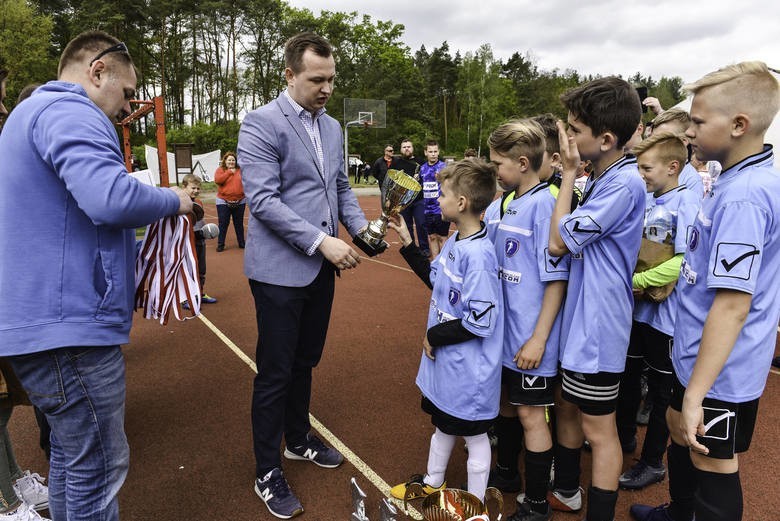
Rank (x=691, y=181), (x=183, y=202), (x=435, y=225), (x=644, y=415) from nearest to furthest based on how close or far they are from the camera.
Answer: (x=183, y=202), (x=691, y=181), (x=644, y=415), (x=435, y=225)

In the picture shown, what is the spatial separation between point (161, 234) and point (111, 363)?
0.67m

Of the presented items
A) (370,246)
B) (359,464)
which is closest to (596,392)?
(370,246)

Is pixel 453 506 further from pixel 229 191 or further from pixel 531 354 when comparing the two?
pixel 229 191

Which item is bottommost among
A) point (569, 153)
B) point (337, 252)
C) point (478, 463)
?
point (478, 463)

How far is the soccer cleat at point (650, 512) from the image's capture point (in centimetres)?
245

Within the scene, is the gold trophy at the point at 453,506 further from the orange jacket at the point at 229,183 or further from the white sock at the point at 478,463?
the orange jacket at the point at 229,183

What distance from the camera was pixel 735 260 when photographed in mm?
1588

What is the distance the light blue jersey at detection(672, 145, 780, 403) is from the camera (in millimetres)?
1590

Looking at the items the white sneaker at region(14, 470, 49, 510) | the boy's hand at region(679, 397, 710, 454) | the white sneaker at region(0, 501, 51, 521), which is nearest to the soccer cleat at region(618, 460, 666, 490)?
the boy's hand at region(679, 397, 710, 454)

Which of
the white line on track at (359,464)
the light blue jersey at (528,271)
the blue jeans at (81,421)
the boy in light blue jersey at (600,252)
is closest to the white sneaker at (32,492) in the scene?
the blue jeans at (81,421)

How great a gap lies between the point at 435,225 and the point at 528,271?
7218 millimetres

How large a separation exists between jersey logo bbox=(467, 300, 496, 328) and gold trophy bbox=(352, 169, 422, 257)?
687mm

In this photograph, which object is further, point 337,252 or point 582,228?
point 337,252

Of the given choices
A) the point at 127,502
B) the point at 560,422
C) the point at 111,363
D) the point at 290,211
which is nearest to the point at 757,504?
the point at 560,422
